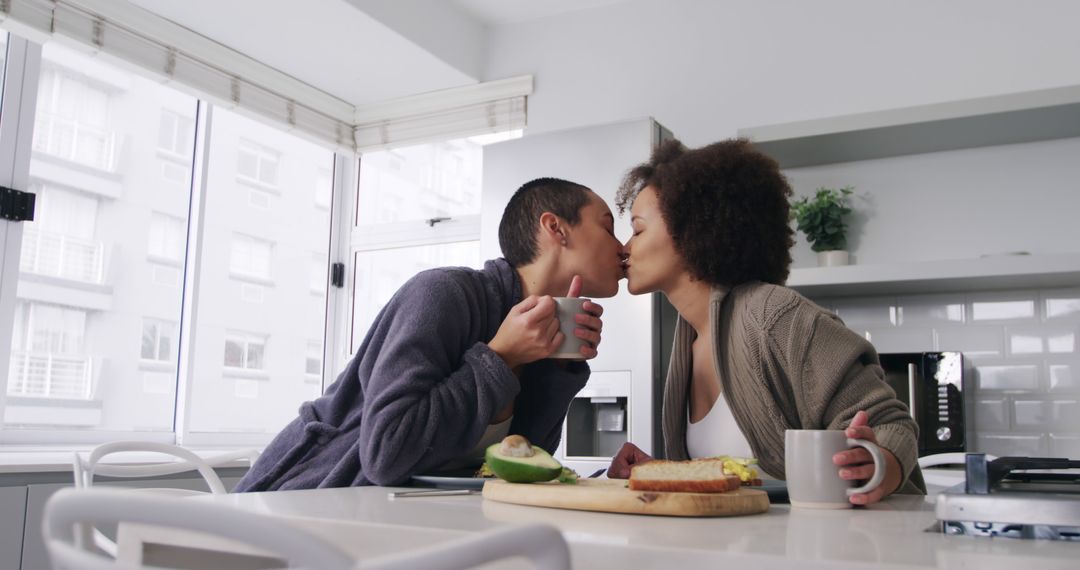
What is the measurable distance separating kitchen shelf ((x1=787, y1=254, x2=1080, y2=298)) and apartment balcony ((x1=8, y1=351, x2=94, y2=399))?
235 centimetres

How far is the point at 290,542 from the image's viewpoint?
42cm

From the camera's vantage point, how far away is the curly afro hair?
5.89 ft

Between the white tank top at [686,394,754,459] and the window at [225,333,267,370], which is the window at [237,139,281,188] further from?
the white tank top at [686,394,754,459]

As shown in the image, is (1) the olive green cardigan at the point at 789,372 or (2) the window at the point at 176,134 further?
(2) the window at the point at 176,134

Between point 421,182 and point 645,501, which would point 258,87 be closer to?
point 421,182

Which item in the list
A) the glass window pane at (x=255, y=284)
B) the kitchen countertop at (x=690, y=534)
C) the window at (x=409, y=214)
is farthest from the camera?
the window at (x=409, y=214)

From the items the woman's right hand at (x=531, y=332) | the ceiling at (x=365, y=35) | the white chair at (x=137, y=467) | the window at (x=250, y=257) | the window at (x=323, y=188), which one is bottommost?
the white chair at (x=137, y=467)

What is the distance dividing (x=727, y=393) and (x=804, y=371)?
0.16m

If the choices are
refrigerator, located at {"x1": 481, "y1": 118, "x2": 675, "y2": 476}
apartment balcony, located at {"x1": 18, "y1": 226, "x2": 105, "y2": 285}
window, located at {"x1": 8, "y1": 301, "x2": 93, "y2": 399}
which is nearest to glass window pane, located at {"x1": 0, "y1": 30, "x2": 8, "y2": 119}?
apartment balcony, located at {"x1": 18, "y1": 226, "x2": 105, "y2": 285}

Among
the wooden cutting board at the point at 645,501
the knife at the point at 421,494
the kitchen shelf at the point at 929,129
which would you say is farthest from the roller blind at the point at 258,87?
the wooden cutting board at the point at 645,501

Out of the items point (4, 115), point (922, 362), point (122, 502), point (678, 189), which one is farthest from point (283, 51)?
point (122, 502)

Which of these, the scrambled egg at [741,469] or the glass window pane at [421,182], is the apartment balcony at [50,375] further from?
the scrambled egg at [741,469]

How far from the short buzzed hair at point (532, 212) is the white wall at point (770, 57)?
190 centimetres

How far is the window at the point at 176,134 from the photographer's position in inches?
136
